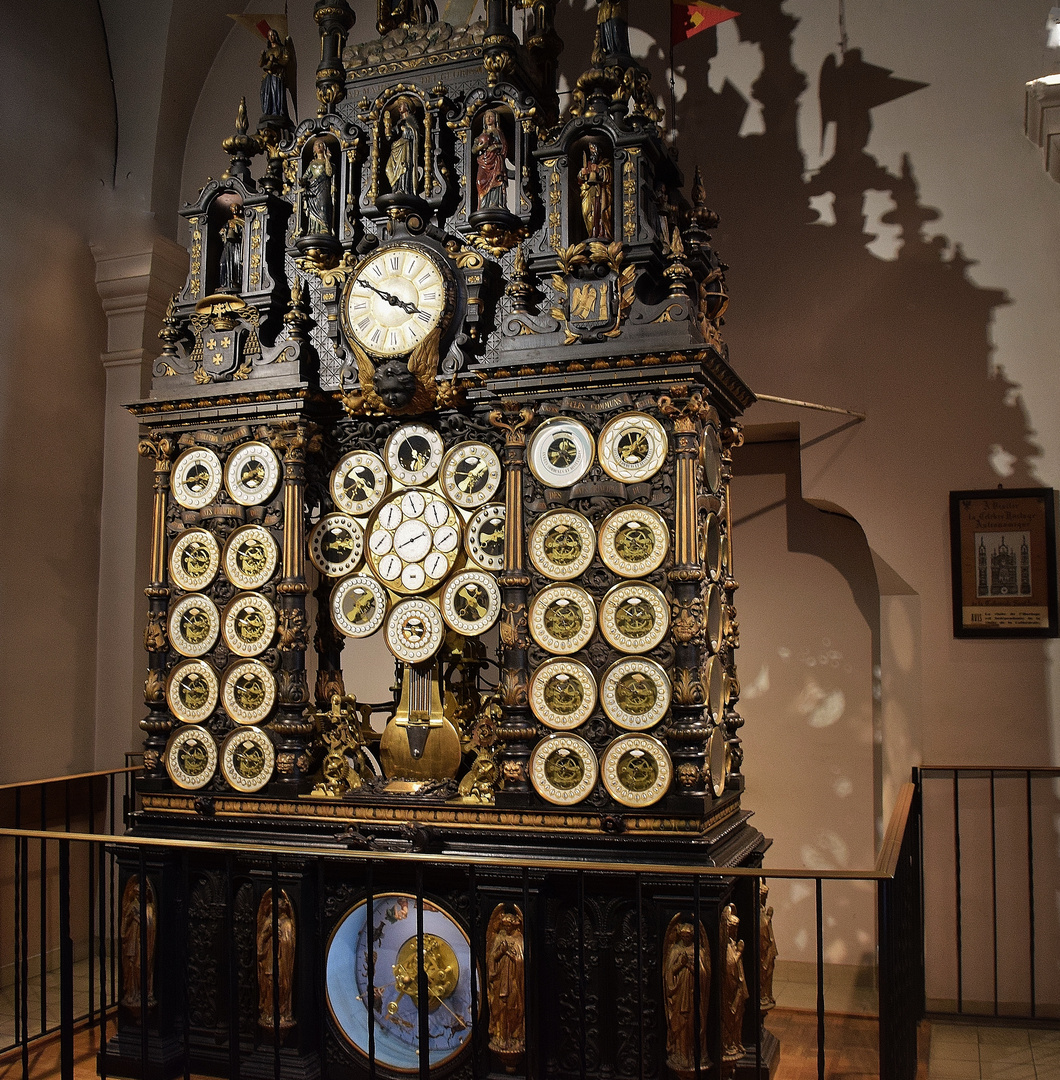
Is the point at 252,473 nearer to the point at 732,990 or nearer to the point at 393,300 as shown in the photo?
the point at 393,300

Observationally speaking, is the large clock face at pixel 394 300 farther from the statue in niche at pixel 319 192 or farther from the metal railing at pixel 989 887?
the metal railing at pixel 989 887

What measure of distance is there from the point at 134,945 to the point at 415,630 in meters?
2.22

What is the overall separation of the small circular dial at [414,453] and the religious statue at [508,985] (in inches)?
85.9

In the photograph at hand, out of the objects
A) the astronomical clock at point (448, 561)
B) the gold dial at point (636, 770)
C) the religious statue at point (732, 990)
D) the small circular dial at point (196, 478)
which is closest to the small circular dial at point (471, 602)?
the astronomical clock at point (448, 561)

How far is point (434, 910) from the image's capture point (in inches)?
223

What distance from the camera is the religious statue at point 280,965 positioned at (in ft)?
18.9

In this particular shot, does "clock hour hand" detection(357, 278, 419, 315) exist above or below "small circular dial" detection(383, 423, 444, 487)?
above

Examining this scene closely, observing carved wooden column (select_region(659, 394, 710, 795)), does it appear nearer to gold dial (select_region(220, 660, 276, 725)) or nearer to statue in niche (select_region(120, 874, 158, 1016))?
gold dial (select_region(220, 660, 276, 725))

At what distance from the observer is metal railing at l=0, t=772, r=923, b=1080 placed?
4340 millimetres

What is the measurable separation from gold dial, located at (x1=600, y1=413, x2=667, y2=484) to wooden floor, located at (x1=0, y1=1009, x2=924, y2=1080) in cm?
301

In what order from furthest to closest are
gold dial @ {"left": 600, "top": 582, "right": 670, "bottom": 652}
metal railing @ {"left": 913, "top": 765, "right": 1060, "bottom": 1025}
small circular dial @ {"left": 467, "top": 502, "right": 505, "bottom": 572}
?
metal railing @ {"left": 913, "top": 765, "right": 1060, "bottom": 1025} < small circular dial @ {"left": 467, "top": 502, "right": 505, "bottom": 572} < gold dial @ {"left": 600, "top": 582, "right": 670, "bottom": 652}

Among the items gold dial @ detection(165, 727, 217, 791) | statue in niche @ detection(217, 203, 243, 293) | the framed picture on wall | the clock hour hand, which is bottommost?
gold dial @ detection(165, 727, 217, 791)

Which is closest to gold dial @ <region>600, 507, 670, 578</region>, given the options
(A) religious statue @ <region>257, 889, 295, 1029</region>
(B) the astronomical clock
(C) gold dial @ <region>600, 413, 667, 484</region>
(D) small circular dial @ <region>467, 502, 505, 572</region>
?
(B) the astronomical clock

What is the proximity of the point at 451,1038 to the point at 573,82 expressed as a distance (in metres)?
6.25
